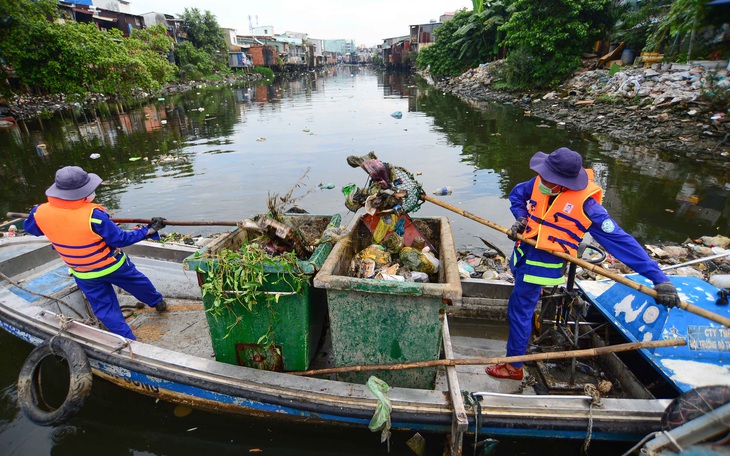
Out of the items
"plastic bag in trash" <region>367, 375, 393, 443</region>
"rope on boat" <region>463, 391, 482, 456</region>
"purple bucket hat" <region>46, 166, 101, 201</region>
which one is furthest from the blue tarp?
"purple bucket hat" <region>46, 166, 101, 201</region>

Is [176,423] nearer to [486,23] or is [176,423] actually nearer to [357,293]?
[357,293]

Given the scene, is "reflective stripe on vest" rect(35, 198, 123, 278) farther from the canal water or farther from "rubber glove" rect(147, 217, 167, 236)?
the canal water

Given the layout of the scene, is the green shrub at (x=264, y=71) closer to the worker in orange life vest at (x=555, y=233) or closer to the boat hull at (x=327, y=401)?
the boat hull at (x=327, y=401)

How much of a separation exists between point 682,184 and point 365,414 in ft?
32.3

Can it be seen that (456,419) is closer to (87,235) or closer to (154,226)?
(154,226)

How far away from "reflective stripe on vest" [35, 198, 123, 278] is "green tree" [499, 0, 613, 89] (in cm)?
2174

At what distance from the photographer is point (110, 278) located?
3592mm

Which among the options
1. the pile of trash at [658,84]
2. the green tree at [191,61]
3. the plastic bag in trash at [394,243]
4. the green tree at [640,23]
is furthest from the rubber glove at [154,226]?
the green tree at [191,61]

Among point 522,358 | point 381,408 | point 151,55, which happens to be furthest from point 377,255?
point 151,55

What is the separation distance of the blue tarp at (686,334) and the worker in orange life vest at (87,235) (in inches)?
164

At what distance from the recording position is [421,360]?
2676 mm

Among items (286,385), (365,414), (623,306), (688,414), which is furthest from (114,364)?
(623,306)

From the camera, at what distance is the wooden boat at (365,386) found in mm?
2539

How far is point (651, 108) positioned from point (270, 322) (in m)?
15.4
